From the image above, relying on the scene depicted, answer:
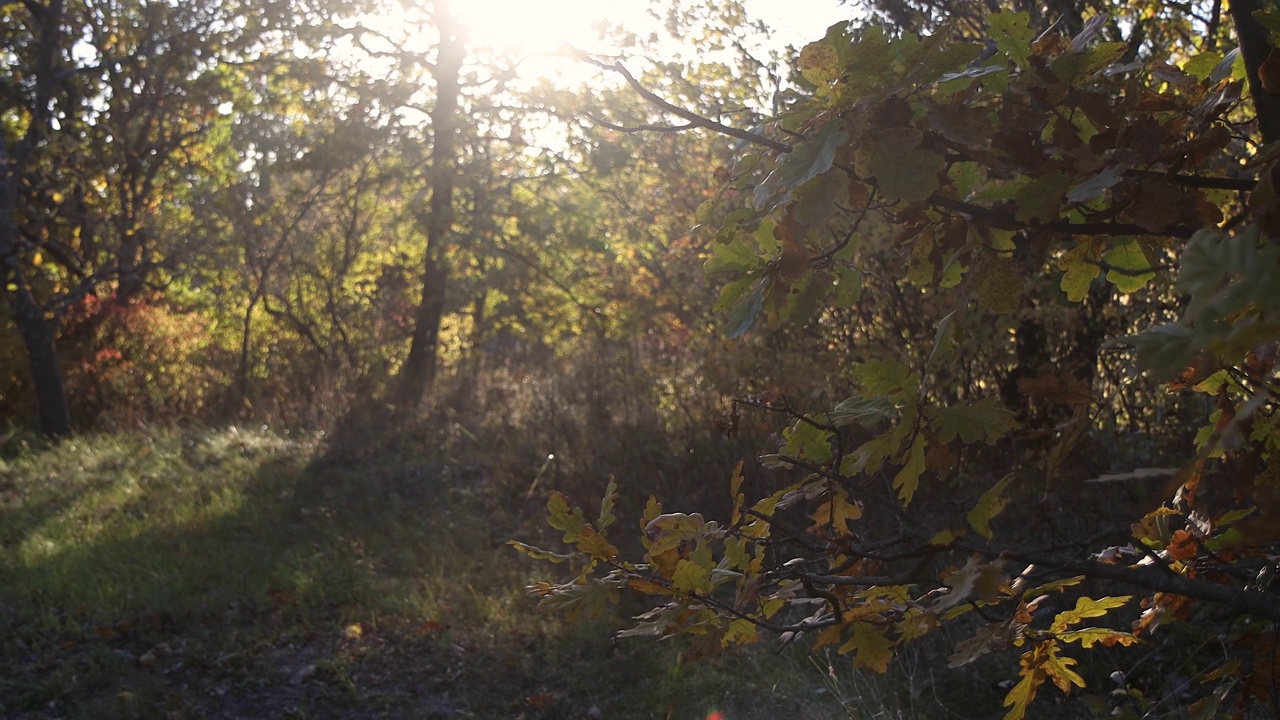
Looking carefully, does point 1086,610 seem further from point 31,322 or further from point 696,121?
point 31,322

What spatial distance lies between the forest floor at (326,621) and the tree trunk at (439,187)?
4594 mm

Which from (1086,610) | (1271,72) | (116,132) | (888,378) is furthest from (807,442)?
(116,132)

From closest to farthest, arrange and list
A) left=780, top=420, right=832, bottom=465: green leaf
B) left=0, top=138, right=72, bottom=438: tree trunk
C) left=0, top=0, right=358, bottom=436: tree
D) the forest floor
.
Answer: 1. left=780, top=420, right=832, bottom=465: green leaf
2. the forest floor
3. left=0, top=138, right=72, bottom=438: tree trunk
4. left=0, top=0, right=358, bottom=436: tree

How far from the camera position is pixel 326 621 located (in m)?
6.11

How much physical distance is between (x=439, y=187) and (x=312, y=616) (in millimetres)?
8113

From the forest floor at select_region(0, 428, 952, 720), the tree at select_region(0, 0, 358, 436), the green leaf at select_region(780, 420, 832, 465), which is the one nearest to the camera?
the green leaf at select_region(780, 420, 832, 465)

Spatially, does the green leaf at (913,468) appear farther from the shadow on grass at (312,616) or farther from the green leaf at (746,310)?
the shadow on grass at (312,616)

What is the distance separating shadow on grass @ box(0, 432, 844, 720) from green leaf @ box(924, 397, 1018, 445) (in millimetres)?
2874

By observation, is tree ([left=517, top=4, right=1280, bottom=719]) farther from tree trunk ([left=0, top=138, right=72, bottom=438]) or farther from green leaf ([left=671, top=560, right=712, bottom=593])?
tree trunk ([left=0, top=138, right=72, bottom=438])

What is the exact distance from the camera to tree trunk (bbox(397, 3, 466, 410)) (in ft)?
44.1

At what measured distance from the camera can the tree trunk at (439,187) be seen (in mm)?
13430

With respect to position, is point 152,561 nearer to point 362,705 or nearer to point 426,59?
point 362,705

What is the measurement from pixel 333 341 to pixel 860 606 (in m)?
12.5

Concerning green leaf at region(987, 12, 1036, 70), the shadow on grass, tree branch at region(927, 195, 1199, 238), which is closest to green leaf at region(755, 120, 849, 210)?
tree branch at region(927, 195, 1199, 238)
